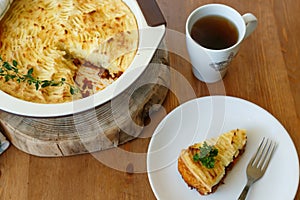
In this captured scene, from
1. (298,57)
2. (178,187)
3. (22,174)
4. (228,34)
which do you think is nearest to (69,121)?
(22,174)

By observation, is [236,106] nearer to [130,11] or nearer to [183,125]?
[183,125]

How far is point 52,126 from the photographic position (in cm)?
99

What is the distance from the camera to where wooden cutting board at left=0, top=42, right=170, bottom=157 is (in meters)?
0.97

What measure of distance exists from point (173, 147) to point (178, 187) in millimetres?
89

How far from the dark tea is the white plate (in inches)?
4.7

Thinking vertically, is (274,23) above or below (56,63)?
below

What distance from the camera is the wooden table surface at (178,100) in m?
0.97

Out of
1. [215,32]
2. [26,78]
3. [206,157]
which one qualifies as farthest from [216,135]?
[26,78]

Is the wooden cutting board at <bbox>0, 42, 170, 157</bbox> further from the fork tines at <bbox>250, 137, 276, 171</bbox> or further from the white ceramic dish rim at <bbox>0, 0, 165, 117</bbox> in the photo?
the fork tines at <bbox>250, 137, 276, 171</bbox>

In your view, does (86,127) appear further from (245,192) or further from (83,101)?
(245,192)

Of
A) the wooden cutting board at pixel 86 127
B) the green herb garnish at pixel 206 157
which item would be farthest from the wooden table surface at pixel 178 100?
the green herb garnish at pixel 206 157

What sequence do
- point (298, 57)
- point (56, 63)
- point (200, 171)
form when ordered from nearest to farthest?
point (200, 171) < point (56, 63) < point (298, 57)

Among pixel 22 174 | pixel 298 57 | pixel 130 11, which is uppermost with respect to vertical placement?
pixel 130 11

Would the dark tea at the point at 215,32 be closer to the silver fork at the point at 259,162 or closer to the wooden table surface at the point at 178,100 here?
the wooden table surface at the point at 178,100
